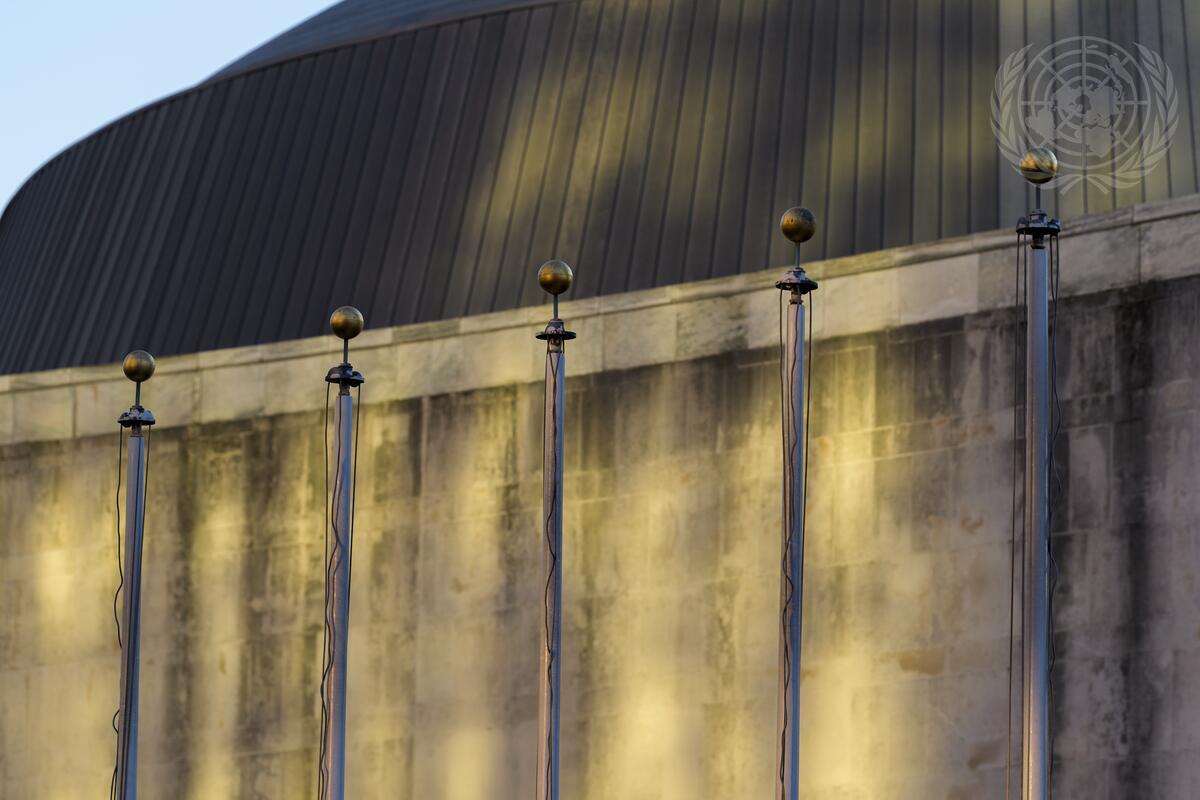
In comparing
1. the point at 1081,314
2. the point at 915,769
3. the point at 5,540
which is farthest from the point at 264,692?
the point at 1081,314

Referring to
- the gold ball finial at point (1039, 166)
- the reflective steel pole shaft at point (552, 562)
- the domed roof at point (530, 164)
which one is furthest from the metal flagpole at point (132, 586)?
the gold ball finial at point (1039, 166)

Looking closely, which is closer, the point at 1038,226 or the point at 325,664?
the point at 1038,226

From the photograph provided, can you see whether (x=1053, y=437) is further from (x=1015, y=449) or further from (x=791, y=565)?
(x=791, y=565)

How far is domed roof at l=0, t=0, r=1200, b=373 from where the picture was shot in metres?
29.9

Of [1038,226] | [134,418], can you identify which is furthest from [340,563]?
[1038,226]

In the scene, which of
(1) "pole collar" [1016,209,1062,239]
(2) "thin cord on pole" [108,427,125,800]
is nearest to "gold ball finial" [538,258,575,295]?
(1) "pole collar" [1016,209,1062,239]

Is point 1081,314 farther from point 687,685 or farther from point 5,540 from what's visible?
point 5,540

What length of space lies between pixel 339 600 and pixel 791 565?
181 inches

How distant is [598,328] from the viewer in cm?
2806

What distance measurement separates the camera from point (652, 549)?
27.2 meters

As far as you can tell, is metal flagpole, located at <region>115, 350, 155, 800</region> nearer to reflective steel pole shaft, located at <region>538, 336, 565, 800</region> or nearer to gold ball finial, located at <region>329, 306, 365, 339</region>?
gold ball finial, located at <region>329, 306, 365, 339</region>

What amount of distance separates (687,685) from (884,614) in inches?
90.3

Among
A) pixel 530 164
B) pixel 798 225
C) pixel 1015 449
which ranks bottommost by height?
pixel 1015 449

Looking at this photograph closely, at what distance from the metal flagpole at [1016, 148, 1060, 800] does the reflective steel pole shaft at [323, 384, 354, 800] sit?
6.44 m
